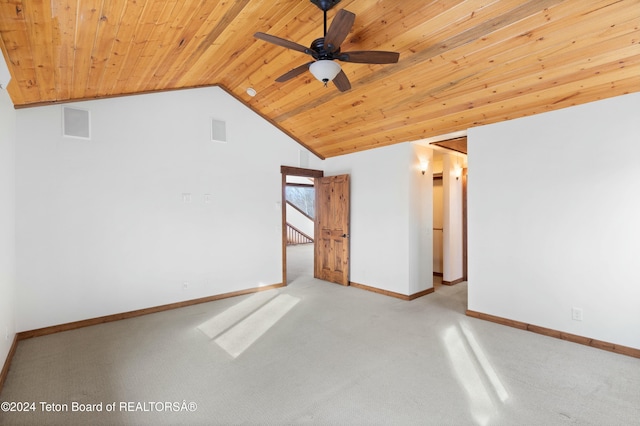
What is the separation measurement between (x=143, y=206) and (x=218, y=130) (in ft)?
5.52

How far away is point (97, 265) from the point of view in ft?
13.0

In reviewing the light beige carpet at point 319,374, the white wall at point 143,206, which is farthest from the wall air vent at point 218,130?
the light beige carpet at point 319,374

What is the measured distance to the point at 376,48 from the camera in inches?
126

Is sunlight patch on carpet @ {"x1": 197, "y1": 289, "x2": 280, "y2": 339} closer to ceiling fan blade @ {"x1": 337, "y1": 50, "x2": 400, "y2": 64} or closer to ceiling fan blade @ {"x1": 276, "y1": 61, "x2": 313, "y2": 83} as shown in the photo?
ceiling fan blade @ {"x1": 276, "y1": 61, "x2": 313, "y2": 83}

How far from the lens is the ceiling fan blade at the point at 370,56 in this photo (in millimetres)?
2521

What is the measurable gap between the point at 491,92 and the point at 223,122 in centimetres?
393

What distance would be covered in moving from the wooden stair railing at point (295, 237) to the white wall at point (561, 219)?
27.7ft

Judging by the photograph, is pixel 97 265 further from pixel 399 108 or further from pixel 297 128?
pixel 399 108

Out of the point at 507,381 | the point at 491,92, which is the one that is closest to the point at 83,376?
the point at 507,381

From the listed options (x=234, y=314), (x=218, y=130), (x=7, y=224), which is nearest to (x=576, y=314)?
(x=234, y=314)

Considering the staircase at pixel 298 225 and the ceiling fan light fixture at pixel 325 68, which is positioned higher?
the ceiling fan light fixture at pixel 325 68

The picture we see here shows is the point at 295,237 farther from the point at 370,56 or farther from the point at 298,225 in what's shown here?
the point at 370,56

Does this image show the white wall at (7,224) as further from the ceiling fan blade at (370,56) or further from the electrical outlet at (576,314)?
the electrical outlet at (576,314)

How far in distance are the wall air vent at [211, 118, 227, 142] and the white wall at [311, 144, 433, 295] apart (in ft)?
7.75
